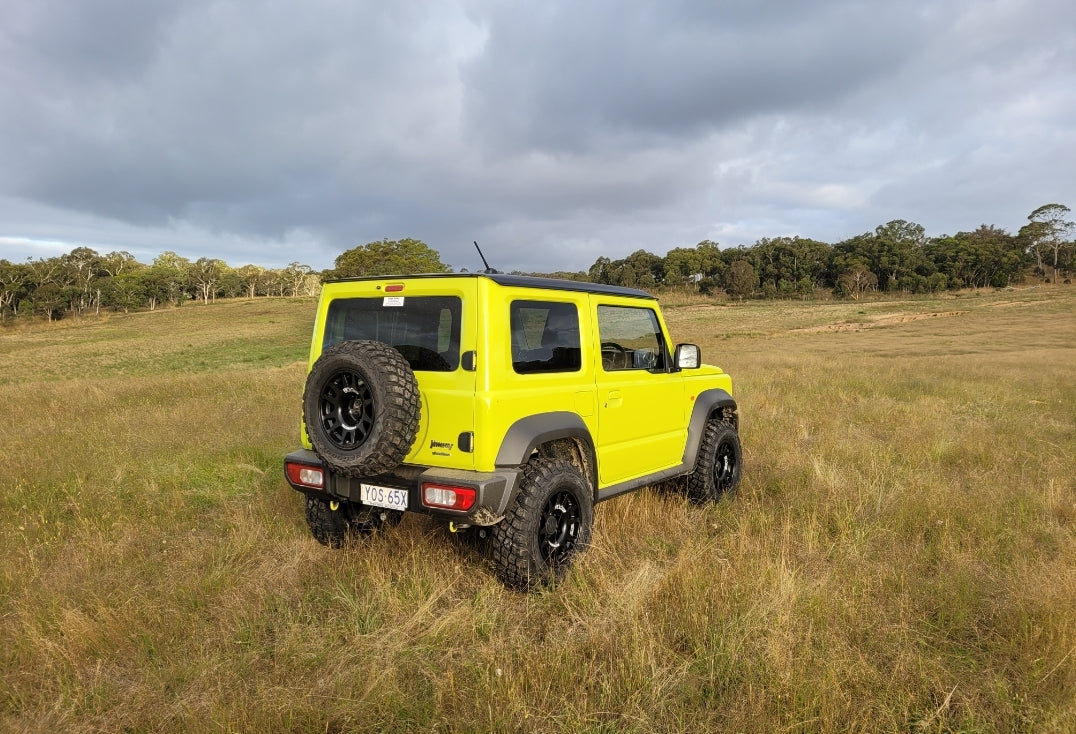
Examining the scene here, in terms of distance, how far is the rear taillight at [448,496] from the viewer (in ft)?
11.2

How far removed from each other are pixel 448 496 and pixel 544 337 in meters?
1.25

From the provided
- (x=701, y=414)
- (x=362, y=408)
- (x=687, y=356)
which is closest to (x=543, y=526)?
A: (x=362, y=408)

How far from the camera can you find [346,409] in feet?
12.3

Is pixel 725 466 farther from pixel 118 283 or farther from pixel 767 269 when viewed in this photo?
pixel 118 283

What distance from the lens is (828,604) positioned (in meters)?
3.47

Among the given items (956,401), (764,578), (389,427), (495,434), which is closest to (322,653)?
(389,427)

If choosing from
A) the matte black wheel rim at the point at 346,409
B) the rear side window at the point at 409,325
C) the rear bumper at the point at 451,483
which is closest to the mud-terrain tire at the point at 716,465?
the rear bumper at the point at 451,483

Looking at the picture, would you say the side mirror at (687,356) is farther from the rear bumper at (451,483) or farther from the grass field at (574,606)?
the rear bumper at (451,483)

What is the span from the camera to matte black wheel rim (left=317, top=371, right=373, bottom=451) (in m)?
3.65

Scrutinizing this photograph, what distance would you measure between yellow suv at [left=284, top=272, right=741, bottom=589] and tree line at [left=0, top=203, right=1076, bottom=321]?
184ft

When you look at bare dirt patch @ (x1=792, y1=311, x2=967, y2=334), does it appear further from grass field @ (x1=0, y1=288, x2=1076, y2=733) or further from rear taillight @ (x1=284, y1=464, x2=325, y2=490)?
rear taillight @ (x1=284, y1=464, x2=325, y2=490)

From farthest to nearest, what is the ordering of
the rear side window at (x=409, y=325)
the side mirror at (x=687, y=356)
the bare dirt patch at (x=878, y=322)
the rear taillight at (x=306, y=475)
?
1. the bare dirt patch at (x=878, y=322)
2. the side mirror at (x=687, y=356)
3. the rear taillight at (x=306, y=475)
4. the rear side window at (x=409, y=325)

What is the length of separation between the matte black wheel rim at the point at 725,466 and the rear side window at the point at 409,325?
3.18 metres

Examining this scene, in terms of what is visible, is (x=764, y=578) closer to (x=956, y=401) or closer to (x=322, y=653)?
(x=322, y=653)
